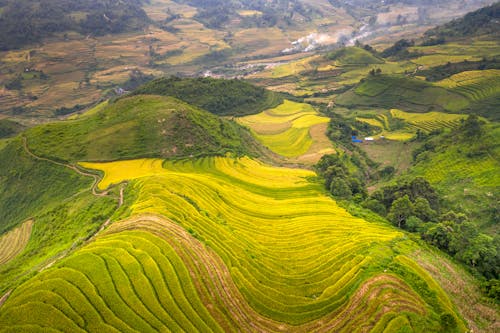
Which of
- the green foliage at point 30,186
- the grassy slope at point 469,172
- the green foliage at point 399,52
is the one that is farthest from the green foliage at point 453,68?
the green foliage at point 30,186

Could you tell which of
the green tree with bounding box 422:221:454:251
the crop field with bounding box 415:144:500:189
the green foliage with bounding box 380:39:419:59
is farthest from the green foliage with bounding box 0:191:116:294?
the green foliage with bounding box 380:39:419:59

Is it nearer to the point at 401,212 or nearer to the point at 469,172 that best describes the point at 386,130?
the point at 469,172

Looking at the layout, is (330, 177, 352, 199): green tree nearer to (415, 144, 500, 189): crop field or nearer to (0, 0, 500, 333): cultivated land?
(0, 0, 500, 333): cultivated land

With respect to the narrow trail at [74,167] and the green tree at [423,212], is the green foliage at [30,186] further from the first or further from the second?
the green tree at [423,212]

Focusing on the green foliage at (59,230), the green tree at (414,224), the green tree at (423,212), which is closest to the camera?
the green foliage at (59,230)

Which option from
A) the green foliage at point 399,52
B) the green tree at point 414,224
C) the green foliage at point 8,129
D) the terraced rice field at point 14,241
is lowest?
the green foliage at point 8,129

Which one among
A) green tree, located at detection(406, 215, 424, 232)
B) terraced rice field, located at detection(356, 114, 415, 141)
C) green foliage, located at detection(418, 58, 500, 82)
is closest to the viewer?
green tree, located at detection(406, 215, 424, 232)
